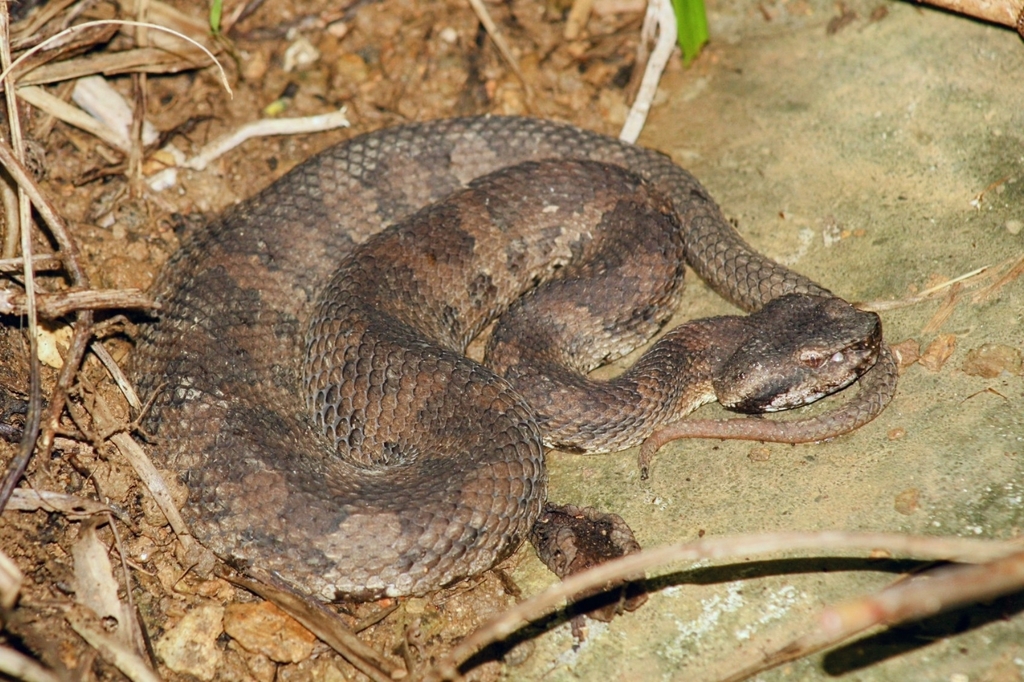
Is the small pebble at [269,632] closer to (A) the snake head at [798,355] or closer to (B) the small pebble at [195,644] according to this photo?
(B) the small pebble at [195,644]

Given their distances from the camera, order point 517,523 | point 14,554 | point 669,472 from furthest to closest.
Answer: point 669,472, point 517,523, point 14,554

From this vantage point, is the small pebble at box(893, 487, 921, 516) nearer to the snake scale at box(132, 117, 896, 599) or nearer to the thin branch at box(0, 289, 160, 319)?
the snake scale at box(132, 117, 896, 599)

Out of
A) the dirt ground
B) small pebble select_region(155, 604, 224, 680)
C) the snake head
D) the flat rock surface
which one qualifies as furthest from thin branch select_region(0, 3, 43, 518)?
the snake head

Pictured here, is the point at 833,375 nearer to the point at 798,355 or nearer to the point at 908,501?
the point at 798,355

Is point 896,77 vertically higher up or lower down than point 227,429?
higher up

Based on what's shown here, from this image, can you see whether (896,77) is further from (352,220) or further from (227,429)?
(227,429)

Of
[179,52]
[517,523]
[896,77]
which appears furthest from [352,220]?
[896,77]
